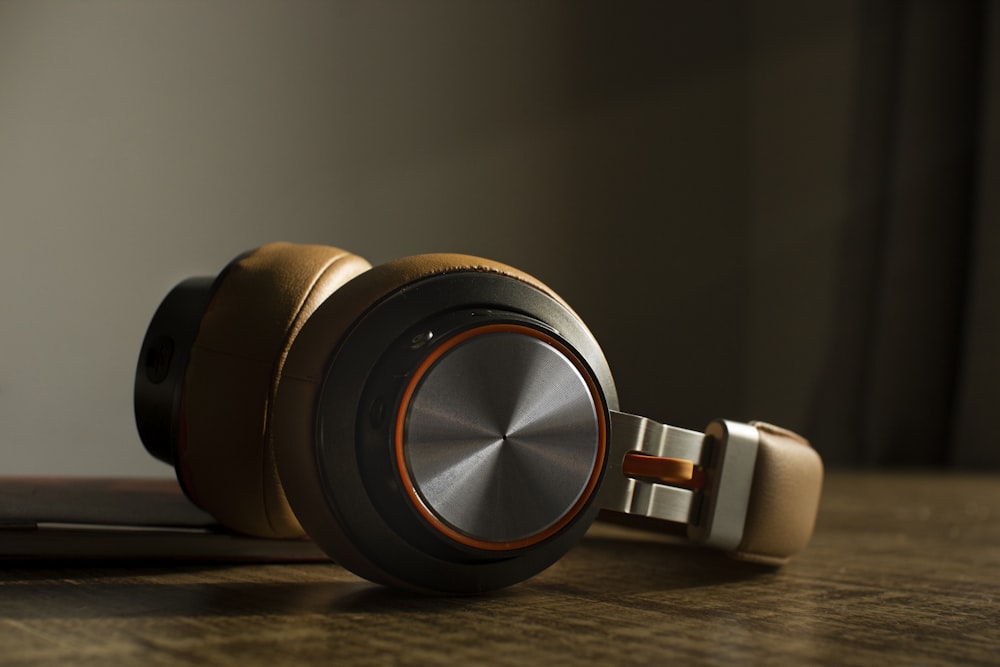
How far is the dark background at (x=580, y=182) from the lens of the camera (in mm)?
1695

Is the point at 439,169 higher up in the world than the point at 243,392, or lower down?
higher up

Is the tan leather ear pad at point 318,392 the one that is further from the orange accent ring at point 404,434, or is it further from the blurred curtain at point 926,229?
the blurred curtain at point 926,229

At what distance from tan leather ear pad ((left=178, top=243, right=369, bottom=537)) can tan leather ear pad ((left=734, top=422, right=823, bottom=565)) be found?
0.33 m

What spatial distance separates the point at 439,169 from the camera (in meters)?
2.33

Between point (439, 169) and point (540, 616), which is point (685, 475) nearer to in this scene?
point (540, 616)

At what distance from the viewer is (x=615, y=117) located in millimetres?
2799

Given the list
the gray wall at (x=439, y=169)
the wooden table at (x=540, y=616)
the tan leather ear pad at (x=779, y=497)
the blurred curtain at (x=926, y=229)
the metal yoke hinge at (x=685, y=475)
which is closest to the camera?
the wooden table at (x=540, y=616)

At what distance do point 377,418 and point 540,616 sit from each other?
0.15m

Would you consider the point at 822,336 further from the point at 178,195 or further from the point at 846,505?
the point at 178,195

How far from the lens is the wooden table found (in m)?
0.51

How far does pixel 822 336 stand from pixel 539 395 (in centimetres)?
267

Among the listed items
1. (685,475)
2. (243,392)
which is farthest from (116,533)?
(685,475)

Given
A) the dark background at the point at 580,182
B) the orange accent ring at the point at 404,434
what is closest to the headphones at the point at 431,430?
the orange accent ring at the point at 404,434

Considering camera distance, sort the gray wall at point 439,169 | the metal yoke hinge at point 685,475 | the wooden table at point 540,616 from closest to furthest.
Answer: the wooden table at point 540,616, the metal yoke hinge at point 685,475, the gray wall at point 439,169
